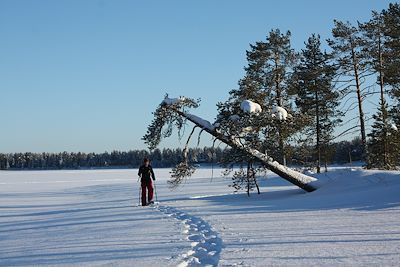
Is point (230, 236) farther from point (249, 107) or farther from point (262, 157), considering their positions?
point (262, 157)

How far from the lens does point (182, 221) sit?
411 inches

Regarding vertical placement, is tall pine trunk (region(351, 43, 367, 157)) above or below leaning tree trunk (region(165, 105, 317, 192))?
above

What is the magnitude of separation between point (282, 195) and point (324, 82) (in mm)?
13857

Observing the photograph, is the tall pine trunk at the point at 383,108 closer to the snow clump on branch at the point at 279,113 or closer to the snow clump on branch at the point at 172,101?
the snow clump on branch at the point at 279,113

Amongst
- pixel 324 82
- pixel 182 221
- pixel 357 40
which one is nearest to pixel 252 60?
pixel 324 82

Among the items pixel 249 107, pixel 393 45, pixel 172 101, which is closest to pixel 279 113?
pixel 249 107

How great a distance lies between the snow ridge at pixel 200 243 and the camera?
19.2 ft

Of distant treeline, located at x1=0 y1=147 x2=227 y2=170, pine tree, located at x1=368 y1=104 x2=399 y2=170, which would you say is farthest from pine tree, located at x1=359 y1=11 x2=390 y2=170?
distant treeline, located at x1=0 y1=147 x2=227 y2=170

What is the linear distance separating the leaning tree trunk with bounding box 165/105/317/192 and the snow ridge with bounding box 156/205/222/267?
584cm

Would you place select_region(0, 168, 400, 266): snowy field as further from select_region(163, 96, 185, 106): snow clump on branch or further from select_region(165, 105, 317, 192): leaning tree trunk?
select_region(163, 96, 185, 106): snow clump on branch

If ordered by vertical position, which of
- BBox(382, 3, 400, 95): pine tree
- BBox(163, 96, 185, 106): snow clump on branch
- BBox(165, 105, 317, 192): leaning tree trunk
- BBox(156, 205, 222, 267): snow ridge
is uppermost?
BBox(382, 3, 400, 95): pine tree

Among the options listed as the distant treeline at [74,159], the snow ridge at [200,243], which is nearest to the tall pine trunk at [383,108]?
the snow ridge at [200,243]

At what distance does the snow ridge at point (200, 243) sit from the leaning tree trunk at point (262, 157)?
19.2ft

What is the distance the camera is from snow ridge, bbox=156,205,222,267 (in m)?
5.84
